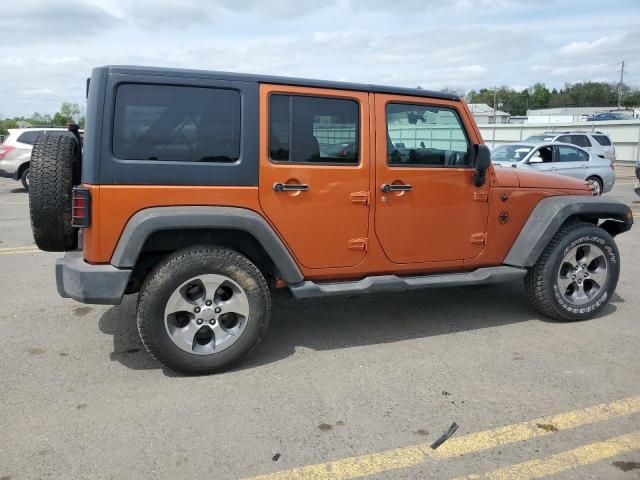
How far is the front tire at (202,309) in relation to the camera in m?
3.51

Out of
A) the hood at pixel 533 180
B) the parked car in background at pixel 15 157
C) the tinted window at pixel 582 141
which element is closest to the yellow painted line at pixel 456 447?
the hood at pixel 533 180

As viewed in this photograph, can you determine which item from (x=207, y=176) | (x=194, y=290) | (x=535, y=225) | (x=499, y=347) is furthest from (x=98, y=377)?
(x=535, y=225)

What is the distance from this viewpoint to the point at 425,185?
164 inches

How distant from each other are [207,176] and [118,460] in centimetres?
175

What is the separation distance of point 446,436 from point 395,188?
1805 millimetres

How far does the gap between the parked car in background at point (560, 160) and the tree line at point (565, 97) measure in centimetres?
8441

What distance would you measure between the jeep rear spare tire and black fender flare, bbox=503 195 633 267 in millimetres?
3440

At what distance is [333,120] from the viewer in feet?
12.9

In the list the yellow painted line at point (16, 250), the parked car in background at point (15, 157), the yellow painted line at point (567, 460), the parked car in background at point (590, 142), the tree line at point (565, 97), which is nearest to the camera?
the yellow painted line at point (567, 460)

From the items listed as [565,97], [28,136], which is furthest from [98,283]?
[565,97]

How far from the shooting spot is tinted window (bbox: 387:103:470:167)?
4.09m

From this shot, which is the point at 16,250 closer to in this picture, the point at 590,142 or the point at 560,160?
the point at 560,160

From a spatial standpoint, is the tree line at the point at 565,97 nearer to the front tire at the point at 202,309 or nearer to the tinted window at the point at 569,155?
the tinted window at the point at 569,155

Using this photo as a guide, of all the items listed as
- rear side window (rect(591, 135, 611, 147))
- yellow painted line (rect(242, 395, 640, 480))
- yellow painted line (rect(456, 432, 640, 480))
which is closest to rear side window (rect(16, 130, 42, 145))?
yellow painted line (rect(242, 395, 640, 480))
